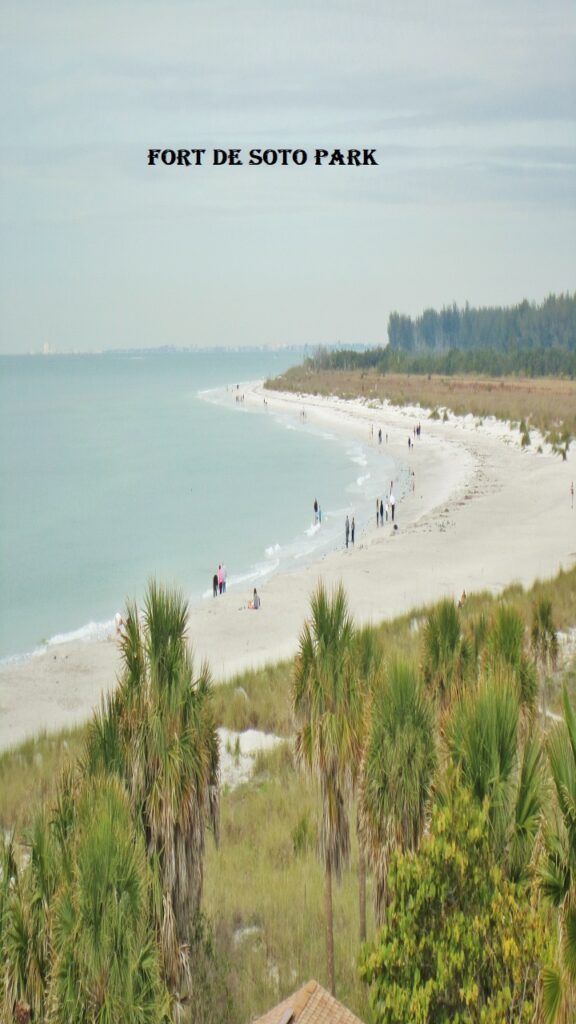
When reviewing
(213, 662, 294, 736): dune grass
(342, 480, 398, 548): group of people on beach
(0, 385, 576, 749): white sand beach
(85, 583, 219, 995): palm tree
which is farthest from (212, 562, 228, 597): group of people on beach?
(85, 583, 219, 995): palm tree

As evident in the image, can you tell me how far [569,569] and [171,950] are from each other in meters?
24.5

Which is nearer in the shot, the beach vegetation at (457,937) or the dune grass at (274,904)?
the beach vegetation at (457,937)

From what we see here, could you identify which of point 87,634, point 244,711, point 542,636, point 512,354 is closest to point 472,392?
point 512,354

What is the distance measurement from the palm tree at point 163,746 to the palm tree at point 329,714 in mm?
1234

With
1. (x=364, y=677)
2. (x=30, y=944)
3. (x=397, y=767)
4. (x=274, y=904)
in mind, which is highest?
(x=364, y=677)

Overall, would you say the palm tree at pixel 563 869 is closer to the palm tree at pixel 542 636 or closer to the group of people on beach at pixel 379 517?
the palm tree at pixel 542 636

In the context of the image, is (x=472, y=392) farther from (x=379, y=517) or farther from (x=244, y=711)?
(x=244, y=711)

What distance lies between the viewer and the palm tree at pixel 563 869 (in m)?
5.53

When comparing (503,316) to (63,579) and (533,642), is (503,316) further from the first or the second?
(533,642)

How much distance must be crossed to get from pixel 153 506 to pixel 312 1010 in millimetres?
48840

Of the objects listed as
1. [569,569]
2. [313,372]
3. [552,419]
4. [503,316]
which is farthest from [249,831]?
[503,316]

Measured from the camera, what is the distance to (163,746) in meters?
7.54

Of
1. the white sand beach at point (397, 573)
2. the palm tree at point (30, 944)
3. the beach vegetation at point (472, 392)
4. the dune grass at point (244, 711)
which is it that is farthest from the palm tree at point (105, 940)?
the beach vegetation at point (472, 392)

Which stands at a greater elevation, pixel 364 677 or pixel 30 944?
pixel 364 677
